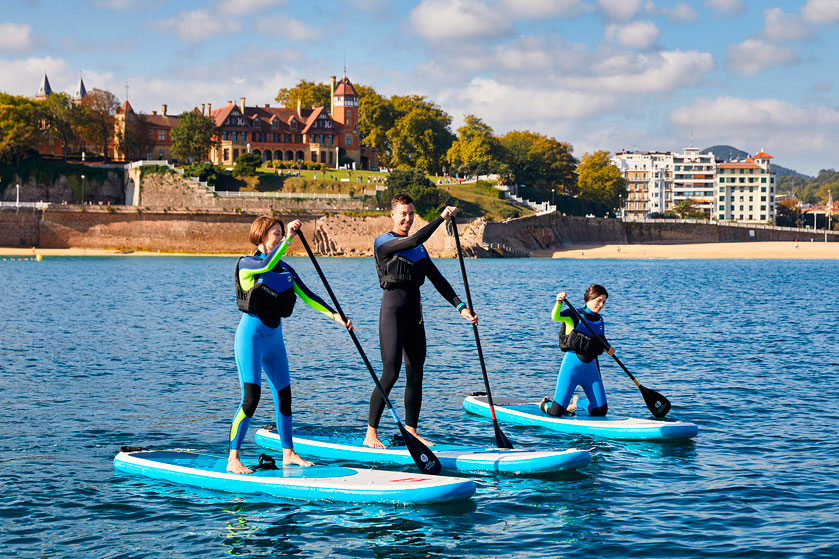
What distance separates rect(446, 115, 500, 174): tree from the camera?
12188 cm

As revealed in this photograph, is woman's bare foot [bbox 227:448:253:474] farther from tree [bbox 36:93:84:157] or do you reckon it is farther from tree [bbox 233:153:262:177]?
tree [bbox 36:93:84:157]

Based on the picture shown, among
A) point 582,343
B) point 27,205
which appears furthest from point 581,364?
point 27,205

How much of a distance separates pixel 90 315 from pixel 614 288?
32.4 m

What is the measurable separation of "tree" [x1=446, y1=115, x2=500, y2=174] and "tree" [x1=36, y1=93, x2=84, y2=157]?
49838 mm

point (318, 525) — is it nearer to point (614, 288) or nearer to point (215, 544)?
point (215, 544)

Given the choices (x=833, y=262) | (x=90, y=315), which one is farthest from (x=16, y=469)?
(x=833, y=262)

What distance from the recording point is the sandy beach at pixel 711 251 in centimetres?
10769

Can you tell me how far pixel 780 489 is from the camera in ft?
35.8

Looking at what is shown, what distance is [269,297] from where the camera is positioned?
10.0 m

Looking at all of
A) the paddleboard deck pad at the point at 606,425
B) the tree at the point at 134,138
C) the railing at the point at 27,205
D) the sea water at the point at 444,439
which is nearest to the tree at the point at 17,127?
the railing at the point at 27,205

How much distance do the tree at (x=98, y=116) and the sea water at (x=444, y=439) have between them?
83.6 metres

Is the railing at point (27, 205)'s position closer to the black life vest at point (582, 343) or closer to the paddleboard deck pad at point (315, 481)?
the paddleboard deck pad at point (315, 481)

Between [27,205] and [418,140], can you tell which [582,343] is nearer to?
[27,205]

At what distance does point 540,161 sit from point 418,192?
40922mm
